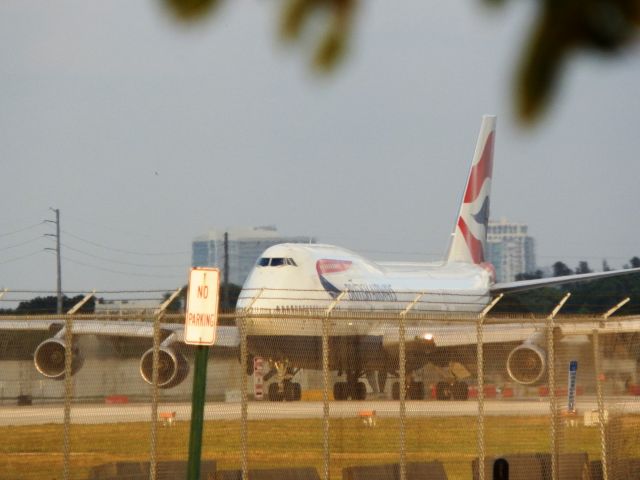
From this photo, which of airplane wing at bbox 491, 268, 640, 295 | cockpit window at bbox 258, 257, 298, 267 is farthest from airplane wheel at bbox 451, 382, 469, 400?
airplane wing at bbox 491, 268, 640, 295

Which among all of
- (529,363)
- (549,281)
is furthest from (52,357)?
(549,281)

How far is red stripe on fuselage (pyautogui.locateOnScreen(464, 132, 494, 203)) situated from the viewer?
39.0 meters

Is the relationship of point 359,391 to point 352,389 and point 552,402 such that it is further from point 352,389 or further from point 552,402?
point 552,402

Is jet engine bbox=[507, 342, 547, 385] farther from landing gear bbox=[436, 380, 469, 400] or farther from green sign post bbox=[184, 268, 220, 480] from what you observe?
green sign post bbox=[184, 268, 220, 480]

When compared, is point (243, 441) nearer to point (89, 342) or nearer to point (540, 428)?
point (89, 342)

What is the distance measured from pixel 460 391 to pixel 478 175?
24982mm

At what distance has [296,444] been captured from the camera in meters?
14.8

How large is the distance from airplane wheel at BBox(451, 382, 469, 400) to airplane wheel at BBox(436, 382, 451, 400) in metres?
0.11

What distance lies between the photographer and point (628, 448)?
1320 cm

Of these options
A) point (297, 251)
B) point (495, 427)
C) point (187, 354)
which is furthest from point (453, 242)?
point (495, 427)

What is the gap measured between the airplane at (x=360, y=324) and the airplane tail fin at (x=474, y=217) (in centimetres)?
3

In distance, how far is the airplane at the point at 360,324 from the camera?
16159mm

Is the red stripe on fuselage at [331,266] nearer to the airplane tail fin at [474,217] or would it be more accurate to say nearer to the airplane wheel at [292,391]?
the airplane wheel at [292,391]

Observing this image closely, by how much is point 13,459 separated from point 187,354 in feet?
24.3
